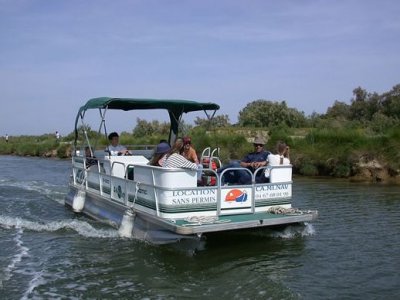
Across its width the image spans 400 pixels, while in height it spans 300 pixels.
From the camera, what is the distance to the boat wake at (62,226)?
10.3m

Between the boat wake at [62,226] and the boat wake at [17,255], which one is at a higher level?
the boat wake at [62,226]

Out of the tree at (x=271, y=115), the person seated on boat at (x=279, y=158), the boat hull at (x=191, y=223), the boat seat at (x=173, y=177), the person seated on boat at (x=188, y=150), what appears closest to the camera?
the boat hull at (x=191, y=223)

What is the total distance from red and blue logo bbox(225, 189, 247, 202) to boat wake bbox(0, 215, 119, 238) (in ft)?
8.19

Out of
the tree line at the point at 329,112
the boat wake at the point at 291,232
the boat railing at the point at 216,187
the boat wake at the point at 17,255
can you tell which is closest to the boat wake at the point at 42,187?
the boat wake at the point at 17,255

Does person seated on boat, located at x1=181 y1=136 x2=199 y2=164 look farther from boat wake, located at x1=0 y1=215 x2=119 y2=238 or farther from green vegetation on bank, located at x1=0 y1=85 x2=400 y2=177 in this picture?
boat wake, located at x1=0 y1=215 x2=119 y2=238

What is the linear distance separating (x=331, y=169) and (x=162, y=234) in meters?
16.4

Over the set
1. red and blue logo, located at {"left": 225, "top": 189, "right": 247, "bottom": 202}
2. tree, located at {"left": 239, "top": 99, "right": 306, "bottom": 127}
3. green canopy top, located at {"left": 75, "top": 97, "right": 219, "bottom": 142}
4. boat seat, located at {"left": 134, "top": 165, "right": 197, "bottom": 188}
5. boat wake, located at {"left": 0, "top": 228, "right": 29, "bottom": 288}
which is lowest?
boat wake, located at {"left": 0, "top": 228, "right": 29, "bottom": 288}

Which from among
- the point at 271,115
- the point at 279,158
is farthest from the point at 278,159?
the point at 271,115

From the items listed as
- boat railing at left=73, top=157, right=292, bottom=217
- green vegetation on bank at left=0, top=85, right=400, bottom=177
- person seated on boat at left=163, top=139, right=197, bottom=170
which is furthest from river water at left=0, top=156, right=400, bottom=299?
green vegetation on bank at left=0, top=85, right=400, bottom=177

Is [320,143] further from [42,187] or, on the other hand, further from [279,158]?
[279,158]

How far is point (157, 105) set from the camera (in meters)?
13.3

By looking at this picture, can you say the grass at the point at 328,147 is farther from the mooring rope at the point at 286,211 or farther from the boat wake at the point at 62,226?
the mooring rope at the point at 286,211

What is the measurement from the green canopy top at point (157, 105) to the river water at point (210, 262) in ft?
9.09

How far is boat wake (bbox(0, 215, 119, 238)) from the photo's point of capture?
33.7ft
